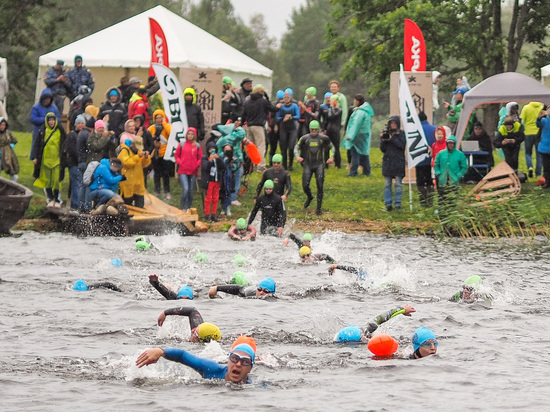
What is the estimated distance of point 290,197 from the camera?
87.4ft

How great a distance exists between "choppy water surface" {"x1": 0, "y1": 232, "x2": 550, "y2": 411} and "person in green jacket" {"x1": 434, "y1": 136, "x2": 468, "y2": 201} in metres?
2.23

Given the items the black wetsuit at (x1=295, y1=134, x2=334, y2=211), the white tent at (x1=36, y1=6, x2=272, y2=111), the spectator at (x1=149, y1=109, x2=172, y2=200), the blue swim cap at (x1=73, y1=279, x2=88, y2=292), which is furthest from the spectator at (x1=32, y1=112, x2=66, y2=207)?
the blue swim cap at (x1=73, y1=279, x2=88, y2=292)

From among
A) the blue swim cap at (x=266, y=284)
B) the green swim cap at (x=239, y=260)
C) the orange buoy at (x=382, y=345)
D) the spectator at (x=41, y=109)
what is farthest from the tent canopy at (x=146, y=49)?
the orange buoy at (x=382, y=345)

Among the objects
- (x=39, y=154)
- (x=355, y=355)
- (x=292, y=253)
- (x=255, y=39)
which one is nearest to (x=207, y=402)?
(x=355, y=355)

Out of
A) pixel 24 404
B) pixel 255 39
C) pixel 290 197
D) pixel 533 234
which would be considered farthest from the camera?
pixel 255 39

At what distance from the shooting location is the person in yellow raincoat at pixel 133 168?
2312 centimetres

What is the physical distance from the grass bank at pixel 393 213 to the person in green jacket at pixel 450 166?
1.11 feet

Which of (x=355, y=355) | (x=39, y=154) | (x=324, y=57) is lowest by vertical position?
(x=355, y=355)

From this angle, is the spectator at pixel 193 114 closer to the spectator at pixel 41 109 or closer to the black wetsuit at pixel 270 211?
the spectator at pixel 41 109

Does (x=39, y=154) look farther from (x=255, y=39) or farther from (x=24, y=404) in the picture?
(x=255, y=39)

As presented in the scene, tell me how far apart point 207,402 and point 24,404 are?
5.39ft

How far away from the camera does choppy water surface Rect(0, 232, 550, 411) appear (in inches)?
414

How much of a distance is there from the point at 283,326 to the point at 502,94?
583 inches

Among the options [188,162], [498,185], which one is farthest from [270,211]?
[498,185]
